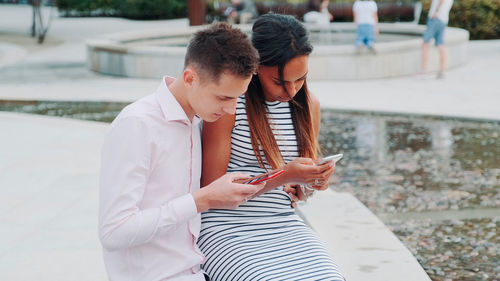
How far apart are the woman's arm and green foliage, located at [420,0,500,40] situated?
18.6m

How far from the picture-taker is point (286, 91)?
2.80m

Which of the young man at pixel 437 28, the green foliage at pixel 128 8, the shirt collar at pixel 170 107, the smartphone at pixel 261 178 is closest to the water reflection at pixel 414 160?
the smartphone at pixel 261 178

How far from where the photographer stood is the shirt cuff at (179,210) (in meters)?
2.29

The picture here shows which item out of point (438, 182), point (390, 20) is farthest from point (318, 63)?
point (390, 20)

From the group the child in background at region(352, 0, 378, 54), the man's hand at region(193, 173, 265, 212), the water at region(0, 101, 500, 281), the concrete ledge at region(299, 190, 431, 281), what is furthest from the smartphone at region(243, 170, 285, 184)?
the child in background at region(352, 0, 378, 54)

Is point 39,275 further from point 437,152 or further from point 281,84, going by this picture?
point 437,152

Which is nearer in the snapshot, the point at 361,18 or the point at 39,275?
the point at 39,275

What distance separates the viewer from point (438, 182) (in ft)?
20.2

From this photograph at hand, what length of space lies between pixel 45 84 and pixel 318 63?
4431mm

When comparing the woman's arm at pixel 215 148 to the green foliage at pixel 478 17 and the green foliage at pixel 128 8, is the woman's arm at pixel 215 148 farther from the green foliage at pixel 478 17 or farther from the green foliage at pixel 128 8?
the green foliage at pixel 128 8

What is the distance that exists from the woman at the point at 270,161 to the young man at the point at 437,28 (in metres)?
9.91

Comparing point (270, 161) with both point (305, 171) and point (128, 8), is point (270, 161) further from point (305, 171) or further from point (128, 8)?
point (128, 8)

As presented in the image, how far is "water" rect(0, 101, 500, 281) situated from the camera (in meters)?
4.57

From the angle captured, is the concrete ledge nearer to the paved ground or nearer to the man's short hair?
the paved ground
